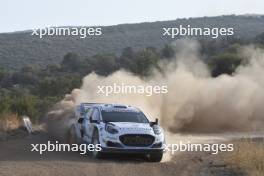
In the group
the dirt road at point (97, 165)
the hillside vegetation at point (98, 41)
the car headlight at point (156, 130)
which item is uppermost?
the hillside vegetation at point (98, 41)

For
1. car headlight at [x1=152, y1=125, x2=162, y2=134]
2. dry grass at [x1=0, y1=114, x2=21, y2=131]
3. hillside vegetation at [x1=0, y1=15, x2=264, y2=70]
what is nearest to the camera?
car headlight at [x1=152, y1=125, x2=162, y2=134]

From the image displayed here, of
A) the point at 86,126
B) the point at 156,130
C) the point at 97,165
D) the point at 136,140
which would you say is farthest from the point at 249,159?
the point at 86,126

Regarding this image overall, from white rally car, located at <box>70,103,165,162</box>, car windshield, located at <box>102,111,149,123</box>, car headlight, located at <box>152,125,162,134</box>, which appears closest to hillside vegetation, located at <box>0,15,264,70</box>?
white rally car, located at <box>70,103,165,162</box>

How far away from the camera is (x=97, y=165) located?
1758cm

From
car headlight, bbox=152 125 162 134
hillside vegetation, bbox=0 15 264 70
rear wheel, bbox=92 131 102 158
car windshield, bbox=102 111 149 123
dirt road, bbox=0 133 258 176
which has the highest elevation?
hillside vegetation, bbox=0 15 264 70

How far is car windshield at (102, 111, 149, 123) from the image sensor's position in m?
20.2

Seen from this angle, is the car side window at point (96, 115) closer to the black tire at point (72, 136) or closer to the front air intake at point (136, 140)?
the front air intake at point (136, 140)

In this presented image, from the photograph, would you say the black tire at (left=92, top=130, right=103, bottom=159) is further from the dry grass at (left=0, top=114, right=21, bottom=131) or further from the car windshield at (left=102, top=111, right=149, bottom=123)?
the dry grass at (left=0, top=114, right=21, bottom=131)

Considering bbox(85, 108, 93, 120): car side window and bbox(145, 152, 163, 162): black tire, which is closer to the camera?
bbox(145, 152, 163, 162): black tire

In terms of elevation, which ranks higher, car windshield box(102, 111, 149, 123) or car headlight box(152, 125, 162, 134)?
car windshield box(102, 111, 149, 123)

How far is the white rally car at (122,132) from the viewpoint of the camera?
61.8ft

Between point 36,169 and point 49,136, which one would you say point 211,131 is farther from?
point 36,169

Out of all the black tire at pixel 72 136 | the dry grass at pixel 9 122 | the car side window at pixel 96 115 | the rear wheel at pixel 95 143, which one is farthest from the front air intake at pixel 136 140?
the dry grass at pixel 9 122

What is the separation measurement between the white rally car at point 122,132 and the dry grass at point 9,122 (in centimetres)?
783
